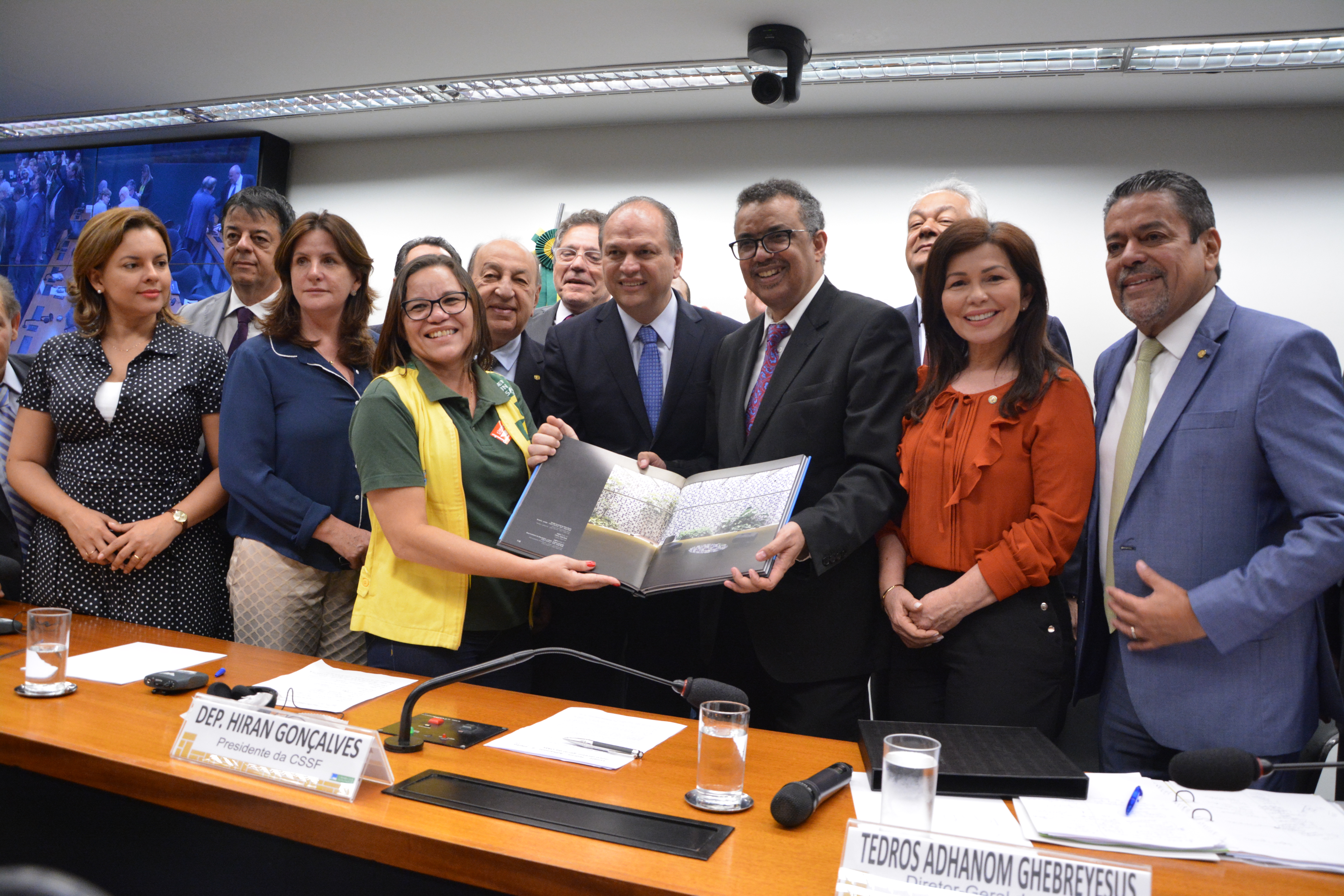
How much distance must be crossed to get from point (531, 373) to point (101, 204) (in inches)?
227

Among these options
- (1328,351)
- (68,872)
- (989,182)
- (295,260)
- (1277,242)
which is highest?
(989,182)

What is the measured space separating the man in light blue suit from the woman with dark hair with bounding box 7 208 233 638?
8.45 feet

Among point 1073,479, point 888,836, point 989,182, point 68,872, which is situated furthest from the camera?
point 989,182

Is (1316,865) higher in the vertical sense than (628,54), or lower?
lower

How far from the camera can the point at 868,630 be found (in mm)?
2293

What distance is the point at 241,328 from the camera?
138 inches

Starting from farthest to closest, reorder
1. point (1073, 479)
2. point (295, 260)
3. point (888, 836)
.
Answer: point (295, 260) → point (1073, 479) → point (888, 836)

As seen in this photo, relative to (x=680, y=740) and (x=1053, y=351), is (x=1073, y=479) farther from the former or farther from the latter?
(x=680, y=740)

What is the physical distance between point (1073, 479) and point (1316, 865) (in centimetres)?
96

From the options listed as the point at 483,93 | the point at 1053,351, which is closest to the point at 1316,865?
the point at 1053,351

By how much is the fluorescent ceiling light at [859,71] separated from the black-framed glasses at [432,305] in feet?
9.56

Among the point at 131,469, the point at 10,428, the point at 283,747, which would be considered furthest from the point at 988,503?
the point at 10,428

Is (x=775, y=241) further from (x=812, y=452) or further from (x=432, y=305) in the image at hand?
(x=432, y=305)

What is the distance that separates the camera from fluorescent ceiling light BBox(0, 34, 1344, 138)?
414 centimetres
